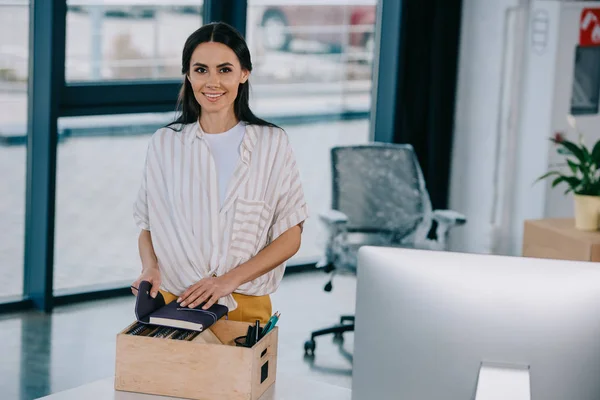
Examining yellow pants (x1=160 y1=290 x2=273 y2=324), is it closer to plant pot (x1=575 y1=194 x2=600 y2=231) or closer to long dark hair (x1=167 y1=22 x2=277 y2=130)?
long dark hair (x1=167 y1=22 x2=277 y2=130)

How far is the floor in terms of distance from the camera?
4457 mm

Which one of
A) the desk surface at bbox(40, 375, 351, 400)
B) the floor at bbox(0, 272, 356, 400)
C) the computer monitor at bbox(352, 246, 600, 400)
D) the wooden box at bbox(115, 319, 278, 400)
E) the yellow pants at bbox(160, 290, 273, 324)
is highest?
the computer monitor at bbox(352, 246, 600, 400)

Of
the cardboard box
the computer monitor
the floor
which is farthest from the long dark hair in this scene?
the cardboard box

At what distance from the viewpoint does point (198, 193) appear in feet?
8.55

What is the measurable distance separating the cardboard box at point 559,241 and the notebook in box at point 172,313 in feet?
8.91

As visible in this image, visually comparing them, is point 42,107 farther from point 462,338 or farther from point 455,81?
point 462,338

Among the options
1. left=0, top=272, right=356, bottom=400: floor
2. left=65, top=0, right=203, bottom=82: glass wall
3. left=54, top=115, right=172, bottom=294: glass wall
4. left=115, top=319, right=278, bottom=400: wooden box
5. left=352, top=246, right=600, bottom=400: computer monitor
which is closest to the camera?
left=352, top=246, right=600, bottom=400: computer monitor

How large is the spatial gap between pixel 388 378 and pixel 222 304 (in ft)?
2.51

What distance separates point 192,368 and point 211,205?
0.48 meters

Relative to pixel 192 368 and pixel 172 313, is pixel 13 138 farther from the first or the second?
pixel 192 368

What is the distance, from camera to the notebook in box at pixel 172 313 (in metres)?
2.35

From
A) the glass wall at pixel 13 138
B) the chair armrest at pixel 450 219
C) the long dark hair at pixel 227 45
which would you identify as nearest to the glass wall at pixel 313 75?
the chair armrest at pixel 450 219

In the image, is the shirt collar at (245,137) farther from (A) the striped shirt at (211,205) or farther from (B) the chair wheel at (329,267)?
(B) the chair wheel at (329,267)

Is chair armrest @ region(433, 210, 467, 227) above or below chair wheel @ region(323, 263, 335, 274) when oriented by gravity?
above
